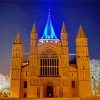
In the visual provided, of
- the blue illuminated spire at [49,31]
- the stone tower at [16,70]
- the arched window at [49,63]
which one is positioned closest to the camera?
the stone tower at [16,70]

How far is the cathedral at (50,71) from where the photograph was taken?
40375mm

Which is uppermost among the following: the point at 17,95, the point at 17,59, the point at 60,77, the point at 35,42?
the point at 35,42

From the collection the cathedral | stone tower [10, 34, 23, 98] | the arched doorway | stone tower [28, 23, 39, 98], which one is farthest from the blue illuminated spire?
the arched doorway

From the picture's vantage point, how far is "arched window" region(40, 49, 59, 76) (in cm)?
4138

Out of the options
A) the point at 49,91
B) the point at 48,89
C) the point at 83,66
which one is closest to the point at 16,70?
the point at 48,89

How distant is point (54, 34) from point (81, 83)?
1119 centimetres

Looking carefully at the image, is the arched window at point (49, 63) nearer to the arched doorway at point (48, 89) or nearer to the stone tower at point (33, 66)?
the stone tower at point (33, 66)

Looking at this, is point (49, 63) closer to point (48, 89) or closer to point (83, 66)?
point (48, 89)

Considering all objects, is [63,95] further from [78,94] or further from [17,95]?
[17,95]

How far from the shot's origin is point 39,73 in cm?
4128

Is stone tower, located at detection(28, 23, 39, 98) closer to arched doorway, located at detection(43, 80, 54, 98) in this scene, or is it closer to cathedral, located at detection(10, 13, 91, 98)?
cathedral, located at detection(10, 13, 91, 98)

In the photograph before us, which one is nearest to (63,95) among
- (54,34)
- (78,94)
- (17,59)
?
(78,94)

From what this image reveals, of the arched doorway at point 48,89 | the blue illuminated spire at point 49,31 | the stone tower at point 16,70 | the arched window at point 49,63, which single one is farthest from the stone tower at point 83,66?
the stone tower at point 16,70

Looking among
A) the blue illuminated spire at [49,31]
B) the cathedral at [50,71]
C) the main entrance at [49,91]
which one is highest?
the blue illuminated spire at [49,31]
